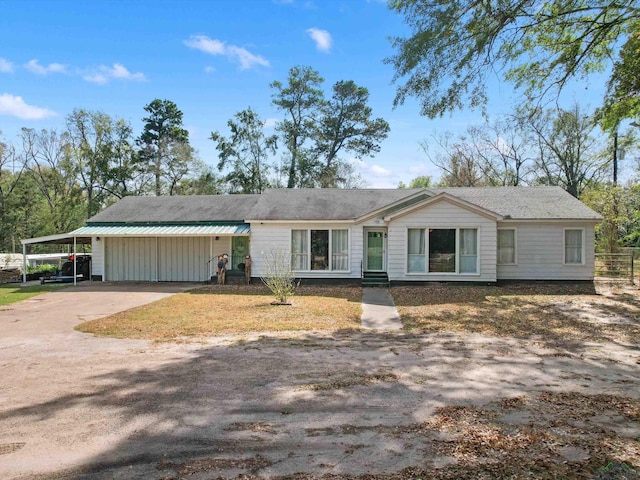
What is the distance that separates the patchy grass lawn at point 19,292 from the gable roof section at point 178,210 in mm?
3767

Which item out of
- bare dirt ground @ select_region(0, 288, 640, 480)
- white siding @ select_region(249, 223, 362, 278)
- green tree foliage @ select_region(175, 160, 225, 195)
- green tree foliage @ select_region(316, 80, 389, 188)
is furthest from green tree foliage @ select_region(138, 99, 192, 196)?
bare dirt ground @ select_region(0, 288, 640, 480)

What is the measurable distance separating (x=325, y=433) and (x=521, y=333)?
255 inches

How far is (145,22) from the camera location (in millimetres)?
12398

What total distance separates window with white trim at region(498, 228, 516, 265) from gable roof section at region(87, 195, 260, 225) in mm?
11154

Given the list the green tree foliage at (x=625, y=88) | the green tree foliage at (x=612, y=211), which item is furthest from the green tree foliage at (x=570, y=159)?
the green tree foliage at (x=625, y=88)

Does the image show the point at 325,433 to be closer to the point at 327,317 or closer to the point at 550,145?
the point at 327,317

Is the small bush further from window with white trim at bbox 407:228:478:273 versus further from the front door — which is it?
window with white trim at bbox 407:228:478:273

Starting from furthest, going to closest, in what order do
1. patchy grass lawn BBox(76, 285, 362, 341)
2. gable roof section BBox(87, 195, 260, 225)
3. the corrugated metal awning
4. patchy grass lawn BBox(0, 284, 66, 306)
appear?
gable roof section BBox(87, 195, 260, 225), the corrugated metal awning, patchy grass lawn BBox(0, 284, 66, 306), patchy grass lawn BBox(76, 285, 362, 341)

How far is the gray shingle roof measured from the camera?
1741 centimetres

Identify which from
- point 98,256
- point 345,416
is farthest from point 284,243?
point 345,416

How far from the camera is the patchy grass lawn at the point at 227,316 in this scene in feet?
30.1

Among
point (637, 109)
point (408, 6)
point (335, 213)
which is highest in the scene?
point (408, 6)

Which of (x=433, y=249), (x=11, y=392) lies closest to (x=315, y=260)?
(x=433, y=249)

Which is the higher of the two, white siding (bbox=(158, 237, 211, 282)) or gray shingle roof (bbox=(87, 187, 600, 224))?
gray shingle roof (bbox=(87, 187, 600, 224))
